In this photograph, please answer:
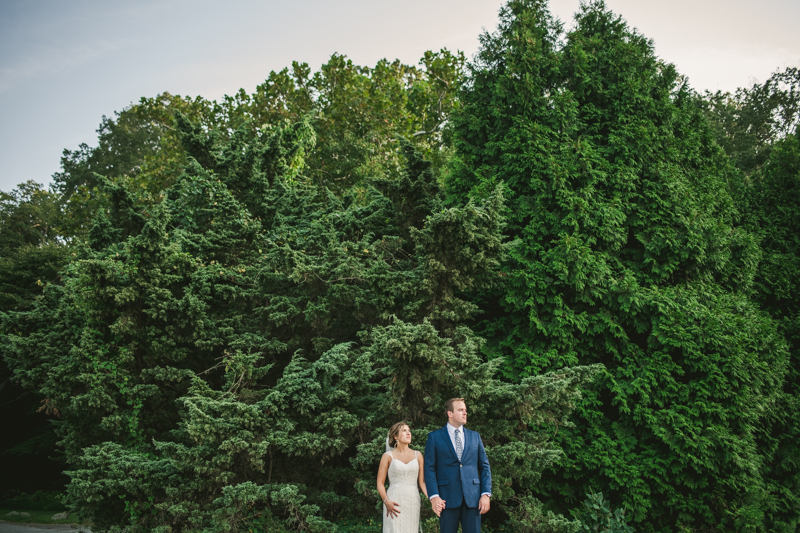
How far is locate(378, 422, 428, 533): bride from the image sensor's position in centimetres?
466

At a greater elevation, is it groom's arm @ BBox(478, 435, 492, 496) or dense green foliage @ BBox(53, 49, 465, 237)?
dense green foliage @ BBox(53, 49, 465, 237)

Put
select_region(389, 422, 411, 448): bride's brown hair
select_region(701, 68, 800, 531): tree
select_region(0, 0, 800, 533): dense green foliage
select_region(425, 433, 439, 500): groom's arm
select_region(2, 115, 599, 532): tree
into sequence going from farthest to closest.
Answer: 1. select_region(701, 68, 800, 531): tree
2. select_region(0, 0, 800, 533): dense green foliage
3. select_region(2, 115, 599, 532): tree
4. select_region(389, 422, 411, 448): bride's brown hair
5. select_region(425, 433, 439, 500): groom's arm

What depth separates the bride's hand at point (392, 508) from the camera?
180 inches

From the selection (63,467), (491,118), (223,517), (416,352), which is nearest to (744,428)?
(416,352)

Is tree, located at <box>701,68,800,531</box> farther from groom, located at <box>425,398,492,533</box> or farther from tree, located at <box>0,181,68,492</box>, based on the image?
tree, located at <box>0,181,68,492</box>

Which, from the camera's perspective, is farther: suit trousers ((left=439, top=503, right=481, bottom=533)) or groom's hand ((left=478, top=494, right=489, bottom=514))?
suit trousers ((left=439, top=503, right=481, bottom=533))

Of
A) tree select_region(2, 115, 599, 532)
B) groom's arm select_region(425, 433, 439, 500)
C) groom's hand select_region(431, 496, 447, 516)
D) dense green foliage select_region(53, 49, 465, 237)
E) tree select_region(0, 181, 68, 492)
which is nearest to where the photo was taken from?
groom's hand select_region(431, 496, 447, 516)

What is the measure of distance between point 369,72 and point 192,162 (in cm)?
1402

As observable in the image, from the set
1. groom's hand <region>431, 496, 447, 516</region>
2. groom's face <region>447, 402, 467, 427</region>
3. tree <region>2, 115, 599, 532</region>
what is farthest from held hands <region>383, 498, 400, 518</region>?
tree <region>2, 115, 599, 532</region>

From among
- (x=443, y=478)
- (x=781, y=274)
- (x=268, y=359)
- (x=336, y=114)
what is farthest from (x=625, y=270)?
(x=336, y=114)

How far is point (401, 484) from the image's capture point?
4.69m

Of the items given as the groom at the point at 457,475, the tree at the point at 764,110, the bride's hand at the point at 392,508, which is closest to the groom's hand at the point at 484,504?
the groom at the point at 457,475

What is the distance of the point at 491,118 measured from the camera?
363 inches

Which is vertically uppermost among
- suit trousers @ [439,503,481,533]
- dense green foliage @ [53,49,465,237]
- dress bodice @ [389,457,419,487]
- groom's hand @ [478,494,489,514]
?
dense green foliage @ [53,49,465,237]
